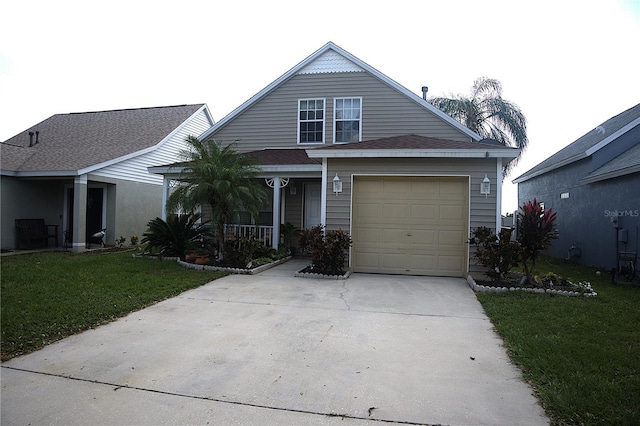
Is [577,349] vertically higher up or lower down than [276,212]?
lower down

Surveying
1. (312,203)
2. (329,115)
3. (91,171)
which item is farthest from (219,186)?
(91,171)

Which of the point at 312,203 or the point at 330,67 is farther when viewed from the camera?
the point at 330,67

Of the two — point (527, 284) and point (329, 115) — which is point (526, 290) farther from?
point (329, 115)

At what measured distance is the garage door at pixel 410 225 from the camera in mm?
9523

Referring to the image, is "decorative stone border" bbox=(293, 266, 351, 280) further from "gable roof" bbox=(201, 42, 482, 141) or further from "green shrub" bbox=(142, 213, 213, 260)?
"gable roof" bbox=(201, 42, 482, 141)

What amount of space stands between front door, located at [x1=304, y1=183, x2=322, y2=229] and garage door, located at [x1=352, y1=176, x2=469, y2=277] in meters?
3.83

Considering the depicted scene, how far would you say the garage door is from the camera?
9523 mm

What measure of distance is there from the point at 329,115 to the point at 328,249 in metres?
6.30

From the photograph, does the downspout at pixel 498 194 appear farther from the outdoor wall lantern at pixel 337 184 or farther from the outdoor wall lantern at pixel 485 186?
→ the outdoor wall lantern at pixel 337 184

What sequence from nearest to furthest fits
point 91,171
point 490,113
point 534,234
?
point 534,234 → point 91,171 → point 490,113

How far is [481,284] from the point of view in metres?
8.20

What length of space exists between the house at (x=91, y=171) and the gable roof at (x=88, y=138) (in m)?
0.03

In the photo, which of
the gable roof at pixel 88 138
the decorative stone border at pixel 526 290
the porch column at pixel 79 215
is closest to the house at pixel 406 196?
the decorative stone border at pixel 526 290

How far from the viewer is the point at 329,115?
45.3ft
